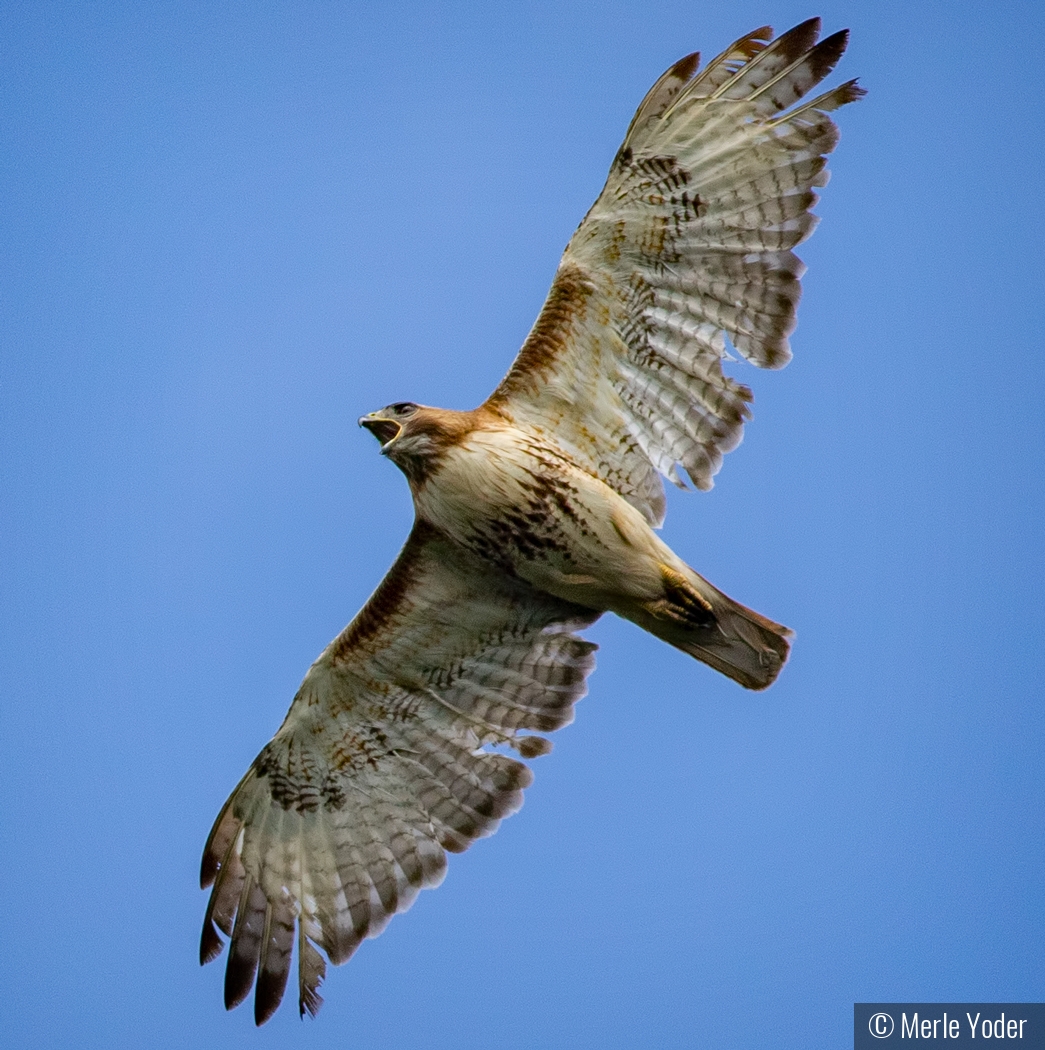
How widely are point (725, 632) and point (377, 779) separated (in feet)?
8.13

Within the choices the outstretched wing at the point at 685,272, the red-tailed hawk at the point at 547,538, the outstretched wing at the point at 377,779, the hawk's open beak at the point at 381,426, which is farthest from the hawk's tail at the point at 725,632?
the hawk's open beak at the point at 381,426

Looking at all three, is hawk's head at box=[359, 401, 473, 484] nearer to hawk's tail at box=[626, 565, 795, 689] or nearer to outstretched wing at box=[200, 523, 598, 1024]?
outstretched wing at box=[200, 523, 598, 1024]

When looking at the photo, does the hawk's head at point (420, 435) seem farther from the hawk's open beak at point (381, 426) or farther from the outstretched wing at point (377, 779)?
the outstretched wing at point (377, 779)

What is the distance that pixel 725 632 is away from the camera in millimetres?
9305

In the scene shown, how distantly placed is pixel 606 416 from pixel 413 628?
1739 millimetres

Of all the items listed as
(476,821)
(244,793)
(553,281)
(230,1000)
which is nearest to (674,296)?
(553,281)

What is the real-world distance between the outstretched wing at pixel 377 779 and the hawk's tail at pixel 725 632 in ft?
2.59

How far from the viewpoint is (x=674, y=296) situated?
9.47 m

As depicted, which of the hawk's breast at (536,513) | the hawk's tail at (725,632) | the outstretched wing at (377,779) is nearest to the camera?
the hawk's breast at (536,513)

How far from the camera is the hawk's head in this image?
361 inches

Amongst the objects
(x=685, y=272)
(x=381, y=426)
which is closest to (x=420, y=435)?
(x=381, y=426)

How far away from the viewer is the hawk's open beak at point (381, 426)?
369 inches

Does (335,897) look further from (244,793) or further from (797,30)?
(797,30)

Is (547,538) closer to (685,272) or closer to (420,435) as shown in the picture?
(420,435)
